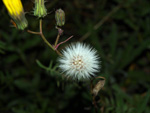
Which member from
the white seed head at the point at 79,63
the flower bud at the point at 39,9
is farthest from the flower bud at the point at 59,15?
the white seed head at the point at 79,63

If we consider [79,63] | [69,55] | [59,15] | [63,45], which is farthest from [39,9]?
[63,45]

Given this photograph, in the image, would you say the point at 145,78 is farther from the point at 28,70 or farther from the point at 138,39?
the point at 28,70

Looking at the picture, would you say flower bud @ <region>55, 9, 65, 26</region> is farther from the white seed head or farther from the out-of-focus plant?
the white seed head

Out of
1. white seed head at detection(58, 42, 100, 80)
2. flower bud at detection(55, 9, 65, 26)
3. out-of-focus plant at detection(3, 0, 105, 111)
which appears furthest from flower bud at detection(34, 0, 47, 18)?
white seed head at detection(58, 42, 100, 80)

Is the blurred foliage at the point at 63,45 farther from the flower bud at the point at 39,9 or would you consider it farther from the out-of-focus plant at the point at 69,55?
the flower bud at the point at 39,9

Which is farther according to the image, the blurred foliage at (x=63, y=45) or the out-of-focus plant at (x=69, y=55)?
the blurred foliage at (x=63, y=45)

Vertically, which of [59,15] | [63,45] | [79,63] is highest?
[63,45]

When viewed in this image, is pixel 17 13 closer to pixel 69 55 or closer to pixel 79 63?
pixel 69 55

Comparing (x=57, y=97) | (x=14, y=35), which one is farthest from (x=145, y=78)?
(x=14, y=35)
